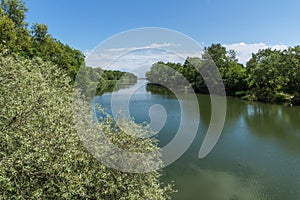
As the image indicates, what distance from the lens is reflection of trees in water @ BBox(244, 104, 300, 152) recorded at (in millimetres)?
18138

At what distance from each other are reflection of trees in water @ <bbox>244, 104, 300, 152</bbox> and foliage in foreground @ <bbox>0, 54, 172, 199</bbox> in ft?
49.3

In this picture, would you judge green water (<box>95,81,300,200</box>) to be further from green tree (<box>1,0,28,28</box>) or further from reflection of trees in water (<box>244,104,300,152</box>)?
green tree (<box>1,0,28,28</box>)

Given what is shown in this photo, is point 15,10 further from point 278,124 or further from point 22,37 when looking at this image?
point 278,124

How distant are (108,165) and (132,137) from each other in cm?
126

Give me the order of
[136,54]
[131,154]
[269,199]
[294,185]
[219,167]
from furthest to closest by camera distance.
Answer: [219,167], [136,54], [294,185], [269,199], [131,154]

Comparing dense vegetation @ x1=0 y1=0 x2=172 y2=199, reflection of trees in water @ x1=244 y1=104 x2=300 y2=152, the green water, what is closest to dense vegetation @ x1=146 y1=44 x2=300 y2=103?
reflection of trees in water @ x1=244 y1=104 x2=300 y2=152

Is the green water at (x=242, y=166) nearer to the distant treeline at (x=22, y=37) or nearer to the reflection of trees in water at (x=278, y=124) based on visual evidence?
the reflection of trees in water at (x=278, y=124)

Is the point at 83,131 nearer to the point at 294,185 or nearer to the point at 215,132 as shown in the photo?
the point at 294,185

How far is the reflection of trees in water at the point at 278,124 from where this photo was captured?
18138 millimetres

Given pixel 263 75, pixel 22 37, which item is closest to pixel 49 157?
pixel 22 37

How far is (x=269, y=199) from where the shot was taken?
32.4 ft

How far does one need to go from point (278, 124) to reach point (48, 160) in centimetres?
2396

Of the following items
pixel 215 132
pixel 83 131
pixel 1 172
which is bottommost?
pixel 215 132

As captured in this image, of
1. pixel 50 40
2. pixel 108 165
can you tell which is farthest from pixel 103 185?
pixel 50 40
